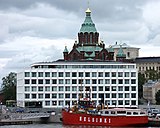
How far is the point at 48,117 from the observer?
13788 centimetres

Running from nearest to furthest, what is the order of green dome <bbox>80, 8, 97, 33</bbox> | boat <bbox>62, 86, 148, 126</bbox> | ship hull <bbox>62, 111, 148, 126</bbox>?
1. ship hull <bbox>62, 111, 148, 126</bbox>
2. boat <bbox>62, 86, 148, 126</bbox>
3. green dome <bbox>80, 8, 97, 33</bbox>

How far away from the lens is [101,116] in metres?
123

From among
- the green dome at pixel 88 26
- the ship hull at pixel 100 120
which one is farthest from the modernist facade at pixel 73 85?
the ship hull at pixel 100 120

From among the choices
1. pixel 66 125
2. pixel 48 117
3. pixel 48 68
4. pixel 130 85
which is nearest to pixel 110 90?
pixel 130 85

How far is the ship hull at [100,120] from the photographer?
119m

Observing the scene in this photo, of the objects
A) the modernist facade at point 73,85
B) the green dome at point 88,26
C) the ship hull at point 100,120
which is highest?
the green dome at point 88,26

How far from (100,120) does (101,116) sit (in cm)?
92

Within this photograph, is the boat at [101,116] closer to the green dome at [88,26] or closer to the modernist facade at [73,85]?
the modernist facade at [73,85]

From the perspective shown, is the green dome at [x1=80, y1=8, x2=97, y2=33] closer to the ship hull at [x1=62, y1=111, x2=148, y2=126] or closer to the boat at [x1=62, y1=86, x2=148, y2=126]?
the boat at [x1=62, y1=86, x2=148, y2=126]

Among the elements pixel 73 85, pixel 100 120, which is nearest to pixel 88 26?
pixel 73 85

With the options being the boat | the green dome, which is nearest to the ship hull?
the boat

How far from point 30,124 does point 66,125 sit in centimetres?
978

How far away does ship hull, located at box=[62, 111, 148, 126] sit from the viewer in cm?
11875

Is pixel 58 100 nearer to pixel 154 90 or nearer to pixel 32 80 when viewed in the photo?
pixel 32 80
